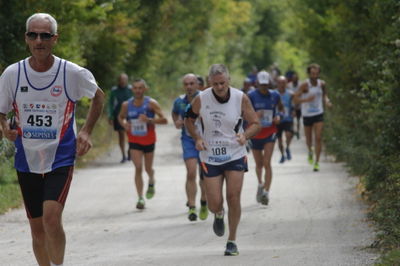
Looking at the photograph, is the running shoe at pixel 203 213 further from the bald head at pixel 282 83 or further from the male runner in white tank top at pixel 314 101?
the bald head at pixel 282 83

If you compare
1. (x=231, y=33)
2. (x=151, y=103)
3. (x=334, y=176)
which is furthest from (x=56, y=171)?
(x=231, y=33)

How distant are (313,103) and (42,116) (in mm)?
13273

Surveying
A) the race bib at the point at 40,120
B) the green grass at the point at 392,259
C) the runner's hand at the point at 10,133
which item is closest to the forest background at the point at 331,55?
the green grass at the point at 392,259

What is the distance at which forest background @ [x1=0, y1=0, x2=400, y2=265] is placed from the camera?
12.0 m

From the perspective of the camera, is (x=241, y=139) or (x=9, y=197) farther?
(x=9, y=197)

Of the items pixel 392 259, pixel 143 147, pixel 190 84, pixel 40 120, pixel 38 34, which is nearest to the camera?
pixel 38 34

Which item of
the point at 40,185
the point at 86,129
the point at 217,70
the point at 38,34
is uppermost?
the point at 38,34

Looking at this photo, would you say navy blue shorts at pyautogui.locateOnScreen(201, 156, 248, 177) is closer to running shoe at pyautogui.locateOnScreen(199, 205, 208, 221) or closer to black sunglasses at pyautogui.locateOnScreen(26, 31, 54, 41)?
running shoe at pyautogui.locateOnScreen(199, 205, 208, 221)

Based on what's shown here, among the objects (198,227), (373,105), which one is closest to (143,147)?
(198,227)

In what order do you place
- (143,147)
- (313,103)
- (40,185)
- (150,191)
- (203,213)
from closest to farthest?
(40,185), (203,213), (143,147), (150,191), (313,103)

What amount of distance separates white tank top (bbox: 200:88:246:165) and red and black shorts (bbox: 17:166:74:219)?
3.34 metres

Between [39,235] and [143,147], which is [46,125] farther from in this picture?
[143,147]

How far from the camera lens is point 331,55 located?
1146 inches

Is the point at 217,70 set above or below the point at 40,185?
above
